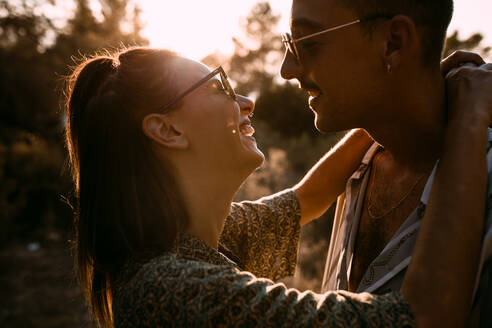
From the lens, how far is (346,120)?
2.47 meters

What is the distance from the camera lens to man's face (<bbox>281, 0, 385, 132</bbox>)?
232 cm

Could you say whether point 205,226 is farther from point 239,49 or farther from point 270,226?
point 239,49

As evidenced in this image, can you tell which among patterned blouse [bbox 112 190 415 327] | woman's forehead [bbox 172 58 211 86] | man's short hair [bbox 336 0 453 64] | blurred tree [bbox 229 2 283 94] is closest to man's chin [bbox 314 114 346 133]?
man's short hair [bbox 336 0 453 64]

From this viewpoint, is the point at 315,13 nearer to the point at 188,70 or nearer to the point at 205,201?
the point at 188,70

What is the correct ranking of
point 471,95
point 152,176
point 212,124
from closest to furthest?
point 471,95 < point 152,176 < point 212,124

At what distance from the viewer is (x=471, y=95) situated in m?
1.99

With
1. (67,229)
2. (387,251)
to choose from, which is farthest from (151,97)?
(67,229)

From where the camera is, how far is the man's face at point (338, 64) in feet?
7.60

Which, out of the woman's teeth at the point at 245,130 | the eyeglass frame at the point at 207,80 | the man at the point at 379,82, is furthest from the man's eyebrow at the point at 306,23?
the woman's teeth at the point at 245,130

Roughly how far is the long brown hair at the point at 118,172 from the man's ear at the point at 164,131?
5 cm

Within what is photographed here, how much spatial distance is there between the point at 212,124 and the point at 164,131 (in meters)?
0.26

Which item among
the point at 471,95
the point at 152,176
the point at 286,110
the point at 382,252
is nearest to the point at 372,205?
the point at 382,252

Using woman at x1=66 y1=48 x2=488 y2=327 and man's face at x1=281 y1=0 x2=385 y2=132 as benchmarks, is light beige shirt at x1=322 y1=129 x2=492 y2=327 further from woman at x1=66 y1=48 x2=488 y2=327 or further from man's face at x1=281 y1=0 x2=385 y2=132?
man's face at x1=281 y1=0 x2=385 y2=132

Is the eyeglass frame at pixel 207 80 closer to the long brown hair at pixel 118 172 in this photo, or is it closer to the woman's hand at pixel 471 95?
the long brown hair at pixel 118 172
